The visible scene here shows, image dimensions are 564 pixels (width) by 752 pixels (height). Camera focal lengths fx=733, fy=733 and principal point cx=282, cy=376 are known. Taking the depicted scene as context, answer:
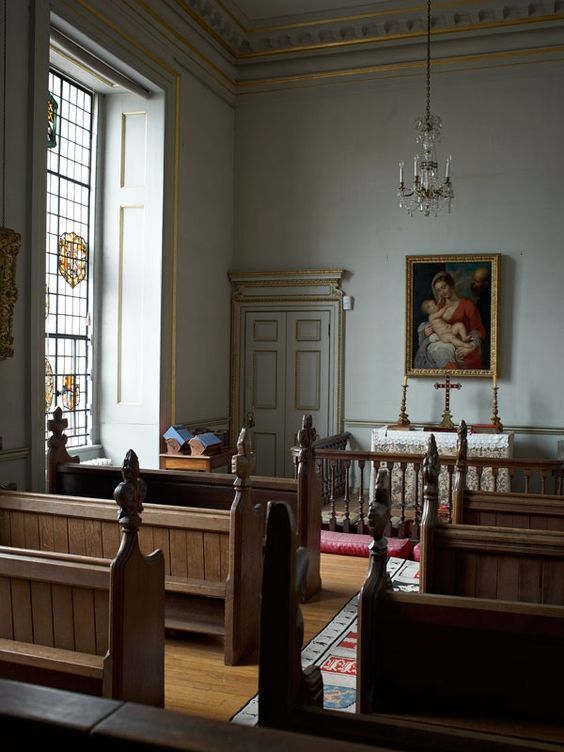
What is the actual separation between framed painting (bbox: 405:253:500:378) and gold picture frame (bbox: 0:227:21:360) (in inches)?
210

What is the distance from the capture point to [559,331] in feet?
29.9

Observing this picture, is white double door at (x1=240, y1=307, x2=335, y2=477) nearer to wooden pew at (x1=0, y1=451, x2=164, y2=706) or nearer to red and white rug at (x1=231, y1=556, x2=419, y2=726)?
red and white rug at (x1=231, y1=556, x2=419, y2=726)

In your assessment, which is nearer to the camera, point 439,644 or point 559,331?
point 439,644

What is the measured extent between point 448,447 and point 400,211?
331 cm

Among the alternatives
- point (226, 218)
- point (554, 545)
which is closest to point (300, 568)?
point (554, 545)

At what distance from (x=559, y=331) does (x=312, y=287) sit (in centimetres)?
326

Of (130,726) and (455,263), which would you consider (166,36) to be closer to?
(455,263)

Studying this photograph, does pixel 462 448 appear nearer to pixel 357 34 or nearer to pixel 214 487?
pixel 214 487

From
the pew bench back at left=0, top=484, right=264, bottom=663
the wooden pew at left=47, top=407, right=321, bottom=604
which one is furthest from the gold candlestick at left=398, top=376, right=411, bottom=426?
the pew bench back at left=0, top=484, right=264, bottom=663

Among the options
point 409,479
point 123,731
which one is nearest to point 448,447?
point 409,479

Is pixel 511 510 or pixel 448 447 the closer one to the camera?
pixel 511 510

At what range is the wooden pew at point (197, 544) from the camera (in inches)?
162

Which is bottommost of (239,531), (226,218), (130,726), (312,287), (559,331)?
(239,531)

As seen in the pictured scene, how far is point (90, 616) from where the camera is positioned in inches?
120
